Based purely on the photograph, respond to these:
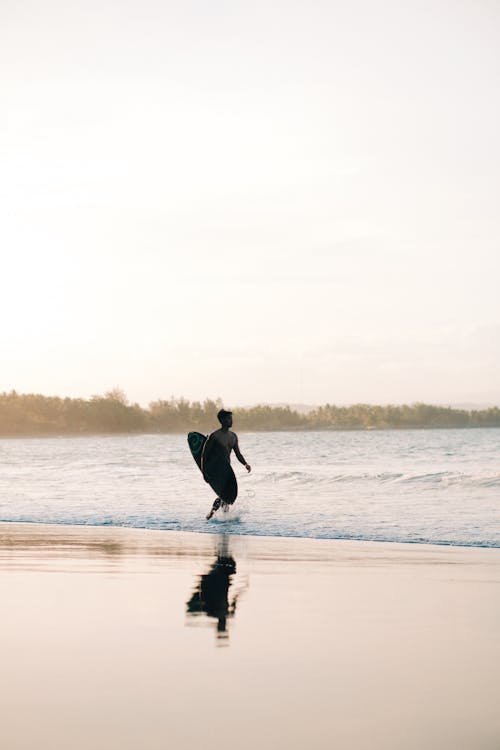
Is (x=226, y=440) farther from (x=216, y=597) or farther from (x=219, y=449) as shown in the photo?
(x=216, y=597)

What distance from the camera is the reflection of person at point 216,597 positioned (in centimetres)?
723

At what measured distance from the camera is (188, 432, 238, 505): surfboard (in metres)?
17.4

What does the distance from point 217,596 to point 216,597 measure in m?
0.06

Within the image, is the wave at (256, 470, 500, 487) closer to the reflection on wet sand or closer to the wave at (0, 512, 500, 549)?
the wave at (0, 512, 500, 549)

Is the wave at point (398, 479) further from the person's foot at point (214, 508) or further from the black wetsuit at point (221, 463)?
the person's foot at point (214, 508)

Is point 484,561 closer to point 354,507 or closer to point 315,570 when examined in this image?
point 315,570

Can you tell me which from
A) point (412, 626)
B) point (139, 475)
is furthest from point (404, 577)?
point (139, 475)

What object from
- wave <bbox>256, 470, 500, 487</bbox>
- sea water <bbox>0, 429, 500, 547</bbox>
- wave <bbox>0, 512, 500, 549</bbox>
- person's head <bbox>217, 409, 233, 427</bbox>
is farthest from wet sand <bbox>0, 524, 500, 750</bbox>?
wave <bbox>256, 470, 500, 487</bbox>

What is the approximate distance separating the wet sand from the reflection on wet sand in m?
0.02

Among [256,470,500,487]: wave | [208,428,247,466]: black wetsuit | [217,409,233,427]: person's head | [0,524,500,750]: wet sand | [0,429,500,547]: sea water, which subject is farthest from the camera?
[256,470,500,487]: wave

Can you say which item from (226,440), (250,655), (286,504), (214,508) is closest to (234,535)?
(214,508)

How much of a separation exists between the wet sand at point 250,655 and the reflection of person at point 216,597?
0.9 inches

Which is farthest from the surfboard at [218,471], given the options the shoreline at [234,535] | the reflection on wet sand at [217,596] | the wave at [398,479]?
the wave at [398,479]

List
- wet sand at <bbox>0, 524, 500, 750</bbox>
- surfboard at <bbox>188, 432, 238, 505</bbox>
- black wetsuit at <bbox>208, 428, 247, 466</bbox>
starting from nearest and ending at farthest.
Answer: wet sand at <bbox>0, 524, 500, 750</bbox> → surfboard at <bbox>188, 432, 238, 505</bbox> → black wetsuit at <bbox>208, 428, 247, 466</bbox>
